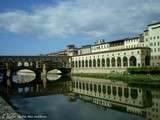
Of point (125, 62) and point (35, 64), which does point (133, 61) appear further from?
point (35, 64)

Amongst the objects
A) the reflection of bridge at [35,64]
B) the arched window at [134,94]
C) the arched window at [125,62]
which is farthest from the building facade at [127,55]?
the arched window at [134,94]

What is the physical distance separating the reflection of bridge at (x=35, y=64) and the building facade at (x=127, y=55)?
921 cm

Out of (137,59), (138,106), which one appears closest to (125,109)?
(138,106)

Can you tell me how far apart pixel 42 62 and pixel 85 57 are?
2074cm

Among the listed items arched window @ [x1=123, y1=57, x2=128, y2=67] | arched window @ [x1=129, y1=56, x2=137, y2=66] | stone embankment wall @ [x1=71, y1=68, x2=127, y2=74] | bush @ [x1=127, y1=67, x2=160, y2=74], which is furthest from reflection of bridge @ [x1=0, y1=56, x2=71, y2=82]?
bush @ [x1=127, y1=67, x2=160, y2=74]

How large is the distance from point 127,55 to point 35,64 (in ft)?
192

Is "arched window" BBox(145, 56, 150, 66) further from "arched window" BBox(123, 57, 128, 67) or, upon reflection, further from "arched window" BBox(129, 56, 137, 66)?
"arched window" BBox(123, 57, 128, 67)

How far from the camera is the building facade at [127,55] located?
9400 cm

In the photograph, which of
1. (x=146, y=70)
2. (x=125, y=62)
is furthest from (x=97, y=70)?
(x=146, y=70)

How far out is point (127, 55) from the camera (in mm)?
100562

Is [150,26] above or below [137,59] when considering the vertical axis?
above

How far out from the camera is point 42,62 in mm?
135500

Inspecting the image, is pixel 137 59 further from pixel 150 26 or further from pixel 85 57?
pixel 85 57

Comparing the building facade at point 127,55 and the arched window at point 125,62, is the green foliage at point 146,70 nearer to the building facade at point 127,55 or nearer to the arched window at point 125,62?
the building facade at point 127,55
